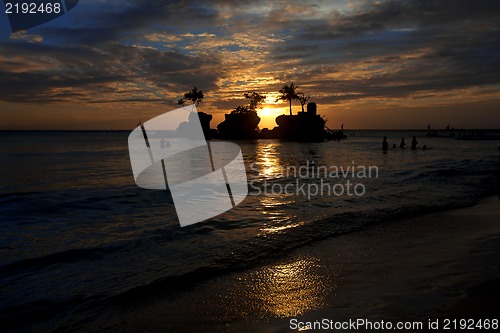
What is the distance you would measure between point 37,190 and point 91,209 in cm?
669

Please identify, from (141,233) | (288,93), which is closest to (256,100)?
(288,93)

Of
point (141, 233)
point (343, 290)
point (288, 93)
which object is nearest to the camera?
point (343, 290)

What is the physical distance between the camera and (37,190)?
57.3ft

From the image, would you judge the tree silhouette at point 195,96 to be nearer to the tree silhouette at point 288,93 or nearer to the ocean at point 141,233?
the tree silhouette at point 288,93

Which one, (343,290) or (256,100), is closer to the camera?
(343,290)

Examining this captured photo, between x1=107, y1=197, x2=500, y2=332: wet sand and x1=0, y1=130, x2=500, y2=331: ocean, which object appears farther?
x1=0, y1=130, x2=500, y2=331: ocean

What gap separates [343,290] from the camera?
5.62 meters

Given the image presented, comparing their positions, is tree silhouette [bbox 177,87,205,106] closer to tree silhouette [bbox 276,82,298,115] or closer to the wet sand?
tree silhouette [bbox 276,82,298,115]

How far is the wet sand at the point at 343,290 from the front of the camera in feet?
15.4

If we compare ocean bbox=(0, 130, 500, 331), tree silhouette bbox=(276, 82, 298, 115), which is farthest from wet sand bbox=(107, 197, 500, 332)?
tree silhouette bbox=(276, 82, 298, 115)

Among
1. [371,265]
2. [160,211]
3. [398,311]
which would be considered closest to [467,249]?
[371,265]

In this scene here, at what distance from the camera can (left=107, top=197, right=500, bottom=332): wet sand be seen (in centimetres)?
471

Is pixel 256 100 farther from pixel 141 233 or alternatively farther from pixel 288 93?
pixel 141 233

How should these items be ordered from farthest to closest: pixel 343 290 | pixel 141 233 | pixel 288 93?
pixel 288 93
pixel 141 233
pixel 343 290
